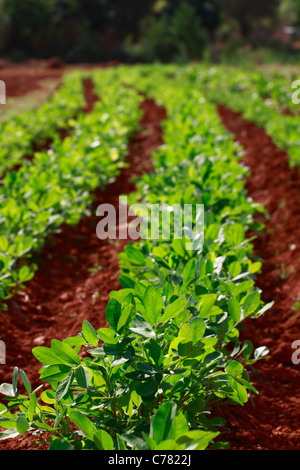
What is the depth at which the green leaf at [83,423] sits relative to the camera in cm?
135

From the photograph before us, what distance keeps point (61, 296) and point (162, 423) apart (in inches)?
97.0

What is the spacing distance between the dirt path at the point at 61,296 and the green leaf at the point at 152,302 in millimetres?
870

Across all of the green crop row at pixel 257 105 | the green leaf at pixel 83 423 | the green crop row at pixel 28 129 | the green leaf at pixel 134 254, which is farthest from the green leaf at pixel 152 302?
the green crop row at pixel 28 129

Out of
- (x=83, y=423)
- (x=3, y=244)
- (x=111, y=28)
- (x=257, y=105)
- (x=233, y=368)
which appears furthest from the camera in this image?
(x=111, y=28)

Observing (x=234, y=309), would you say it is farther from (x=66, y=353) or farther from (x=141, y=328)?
(x=66, y=353)

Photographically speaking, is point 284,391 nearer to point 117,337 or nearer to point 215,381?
point 215,381

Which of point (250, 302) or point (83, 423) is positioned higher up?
point (250, 302)

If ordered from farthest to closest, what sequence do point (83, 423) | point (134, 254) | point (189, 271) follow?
1. point (134, 254)
2. point (189, 271)
3. point (83, 423)

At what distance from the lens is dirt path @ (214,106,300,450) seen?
2.12 m

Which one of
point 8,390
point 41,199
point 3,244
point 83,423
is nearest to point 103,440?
point 83,423

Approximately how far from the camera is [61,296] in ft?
11.8

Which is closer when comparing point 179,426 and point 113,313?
point 179,426

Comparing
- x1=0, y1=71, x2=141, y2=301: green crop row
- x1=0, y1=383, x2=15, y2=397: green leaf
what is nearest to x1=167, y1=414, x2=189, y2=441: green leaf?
x1=0, y1=383, x2=15, y2=397: green leaf
